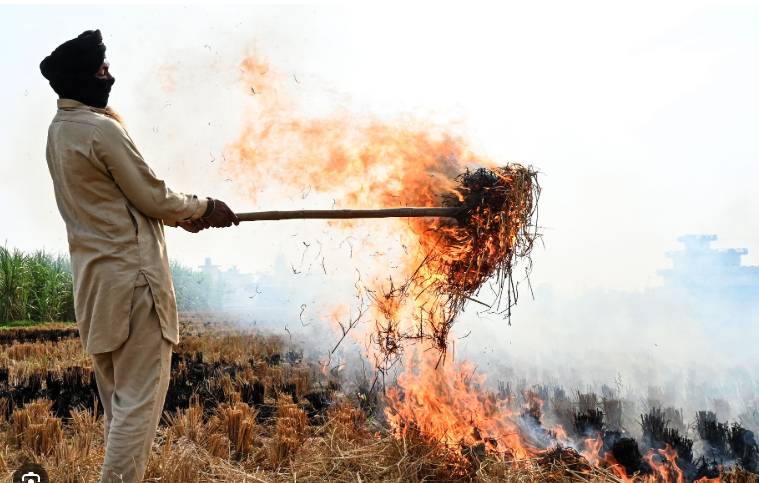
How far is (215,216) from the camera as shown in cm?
382

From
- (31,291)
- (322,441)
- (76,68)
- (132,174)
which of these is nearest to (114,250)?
(132,174)

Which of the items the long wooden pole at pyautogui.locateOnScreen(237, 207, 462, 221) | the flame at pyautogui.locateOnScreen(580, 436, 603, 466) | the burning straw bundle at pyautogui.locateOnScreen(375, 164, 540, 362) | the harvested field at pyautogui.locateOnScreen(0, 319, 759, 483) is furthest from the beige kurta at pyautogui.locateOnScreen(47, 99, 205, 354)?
the flame at pyautogui.locateOnScreen(580, 436, 603, 466)

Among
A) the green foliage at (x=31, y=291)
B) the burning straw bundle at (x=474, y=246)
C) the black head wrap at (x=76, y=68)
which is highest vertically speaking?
the black head wrap at (x=76, y=68)

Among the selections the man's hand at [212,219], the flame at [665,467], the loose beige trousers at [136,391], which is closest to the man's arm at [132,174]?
the man's hand at [212,219]

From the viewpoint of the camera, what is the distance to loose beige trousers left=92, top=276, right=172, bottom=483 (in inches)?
129

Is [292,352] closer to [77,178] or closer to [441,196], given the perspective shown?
[441,196]

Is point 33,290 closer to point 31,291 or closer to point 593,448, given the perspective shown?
point 31,291

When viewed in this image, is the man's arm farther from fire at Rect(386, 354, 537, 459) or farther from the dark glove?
fire at Rect(386, 354, 537, 459)

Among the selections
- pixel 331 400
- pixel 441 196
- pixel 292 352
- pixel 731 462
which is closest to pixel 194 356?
pixel 292 352

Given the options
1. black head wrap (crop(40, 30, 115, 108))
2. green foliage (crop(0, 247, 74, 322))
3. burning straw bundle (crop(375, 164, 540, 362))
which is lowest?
green foliage (crop(0, 247, 74, 322))

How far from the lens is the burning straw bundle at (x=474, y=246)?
4551mm

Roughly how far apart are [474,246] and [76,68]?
2986 millimetres

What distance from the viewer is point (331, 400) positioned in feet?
22.0

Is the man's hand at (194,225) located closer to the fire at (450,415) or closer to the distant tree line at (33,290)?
the fire at (450,415)
